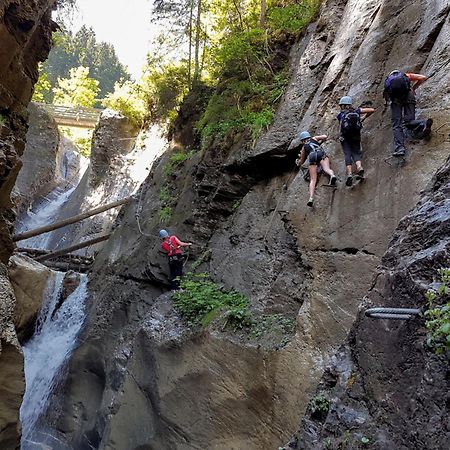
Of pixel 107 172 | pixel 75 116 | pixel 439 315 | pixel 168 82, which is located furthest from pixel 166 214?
pixel 75 116

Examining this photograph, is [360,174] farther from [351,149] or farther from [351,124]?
[351,124]

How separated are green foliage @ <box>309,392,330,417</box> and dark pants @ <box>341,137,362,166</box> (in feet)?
14.4

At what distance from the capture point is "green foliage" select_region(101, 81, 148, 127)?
21.9 m

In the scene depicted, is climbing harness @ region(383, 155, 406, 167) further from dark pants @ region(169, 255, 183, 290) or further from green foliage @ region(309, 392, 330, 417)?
dark pants @ region(169, 255, 183, 290)

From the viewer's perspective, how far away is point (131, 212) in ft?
51.5

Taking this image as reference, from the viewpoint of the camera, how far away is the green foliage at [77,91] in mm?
39438

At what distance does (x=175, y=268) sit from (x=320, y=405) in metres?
7.23

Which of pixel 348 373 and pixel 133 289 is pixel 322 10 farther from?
pixel 348 373

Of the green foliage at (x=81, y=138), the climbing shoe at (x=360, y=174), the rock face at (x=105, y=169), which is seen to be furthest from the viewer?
the green foliage at (x=81, y=138)

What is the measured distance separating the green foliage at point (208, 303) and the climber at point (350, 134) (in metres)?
3.08

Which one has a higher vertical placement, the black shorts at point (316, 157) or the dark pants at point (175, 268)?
the black shorts at point (316, 157)

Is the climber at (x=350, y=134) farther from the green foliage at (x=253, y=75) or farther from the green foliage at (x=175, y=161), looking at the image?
the green foliage at (x=175, y=161)

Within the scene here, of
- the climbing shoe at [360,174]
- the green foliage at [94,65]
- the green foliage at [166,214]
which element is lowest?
the green foliage at [166,214]

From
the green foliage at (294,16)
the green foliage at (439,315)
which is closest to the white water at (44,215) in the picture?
the green foliage at (294,16)
